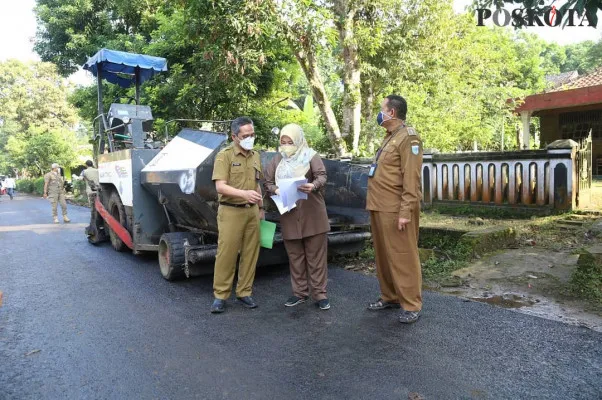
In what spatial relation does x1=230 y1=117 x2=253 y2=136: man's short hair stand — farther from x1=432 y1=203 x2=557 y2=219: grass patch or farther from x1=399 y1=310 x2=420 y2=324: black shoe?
x1=432 y1=203 x2=557 y2=219: grass patch

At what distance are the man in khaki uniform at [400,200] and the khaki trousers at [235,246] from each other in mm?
1135

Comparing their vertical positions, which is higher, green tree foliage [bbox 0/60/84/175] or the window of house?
green tree foliage [bbox 0/60/84/175]

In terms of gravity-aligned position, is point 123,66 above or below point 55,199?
above

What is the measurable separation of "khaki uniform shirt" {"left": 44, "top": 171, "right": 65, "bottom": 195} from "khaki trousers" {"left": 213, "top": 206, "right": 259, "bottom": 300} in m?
10.9

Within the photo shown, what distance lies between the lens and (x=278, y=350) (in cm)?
329

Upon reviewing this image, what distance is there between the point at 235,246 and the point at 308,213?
2.37 feet

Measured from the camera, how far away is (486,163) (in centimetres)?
819

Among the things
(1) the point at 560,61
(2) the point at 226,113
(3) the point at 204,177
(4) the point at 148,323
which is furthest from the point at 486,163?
(1) the point at 560,61

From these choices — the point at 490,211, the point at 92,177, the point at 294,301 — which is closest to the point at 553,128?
the point at 490,211

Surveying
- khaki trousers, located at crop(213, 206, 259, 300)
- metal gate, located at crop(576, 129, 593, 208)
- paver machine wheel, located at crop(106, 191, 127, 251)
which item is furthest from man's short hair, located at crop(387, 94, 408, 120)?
metal gate, located at crop(576, 129, 593, 208)

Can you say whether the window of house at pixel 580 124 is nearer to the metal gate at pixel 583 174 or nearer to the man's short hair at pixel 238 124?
the metal gate at pixel 583 174

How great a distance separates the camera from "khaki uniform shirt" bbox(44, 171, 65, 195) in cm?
1330

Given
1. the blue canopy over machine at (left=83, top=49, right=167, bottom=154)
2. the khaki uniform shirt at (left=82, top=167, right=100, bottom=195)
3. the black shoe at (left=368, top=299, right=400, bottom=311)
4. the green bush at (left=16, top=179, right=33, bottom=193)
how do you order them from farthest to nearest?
the green bush at (left=16, top=179, right=33, bottom=193), the khaki uniform shirt at (left=82, top=167, right=100, bottom=195), the blue canopy over machine at (left=83, top=49, right=167, bottom=154), the black shoe at (left=368, top=299, right=400, bottom=311)

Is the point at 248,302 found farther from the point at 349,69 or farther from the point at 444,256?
the point at 349,69
